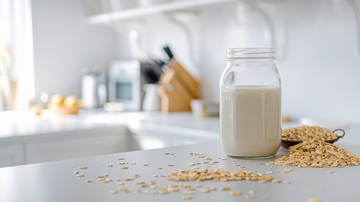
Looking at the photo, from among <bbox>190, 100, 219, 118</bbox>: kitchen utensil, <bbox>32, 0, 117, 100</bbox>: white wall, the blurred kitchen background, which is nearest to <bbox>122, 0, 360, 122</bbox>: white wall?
the blurred kitchen background

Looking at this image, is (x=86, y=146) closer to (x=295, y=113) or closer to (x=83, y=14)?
(x=295, y=113)

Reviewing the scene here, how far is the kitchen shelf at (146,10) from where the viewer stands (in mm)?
2139

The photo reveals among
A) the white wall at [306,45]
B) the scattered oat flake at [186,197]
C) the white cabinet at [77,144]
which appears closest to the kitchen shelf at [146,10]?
the white wall at [306,45]

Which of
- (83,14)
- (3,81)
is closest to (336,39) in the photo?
(83,14)

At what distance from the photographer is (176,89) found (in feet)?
8.71

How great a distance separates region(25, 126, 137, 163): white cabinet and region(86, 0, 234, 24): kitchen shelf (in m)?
0.75

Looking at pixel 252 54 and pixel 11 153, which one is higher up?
pixel 252 54

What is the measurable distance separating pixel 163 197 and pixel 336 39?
1603 millimetres

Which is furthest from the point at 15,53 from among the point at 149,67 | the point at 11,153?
the point at 11,153

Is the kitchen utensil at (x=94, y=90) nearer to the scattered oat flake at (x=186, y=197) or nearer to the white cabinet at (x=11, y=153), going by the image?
the white cabinet at (x=11, y=153)

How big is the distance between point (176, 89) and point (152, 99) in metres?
0.18

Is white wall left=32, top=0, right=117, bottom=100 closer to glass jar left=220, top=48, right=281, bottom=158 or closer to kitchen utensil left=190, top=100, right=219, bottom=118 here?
kitchen utensil left=190, top=100, right=219, bottom=118

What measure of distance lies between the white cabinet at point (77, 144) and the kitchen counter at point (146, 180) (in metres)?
1.09

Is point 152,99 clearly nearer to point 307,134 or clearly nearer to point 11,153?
point 11,153
